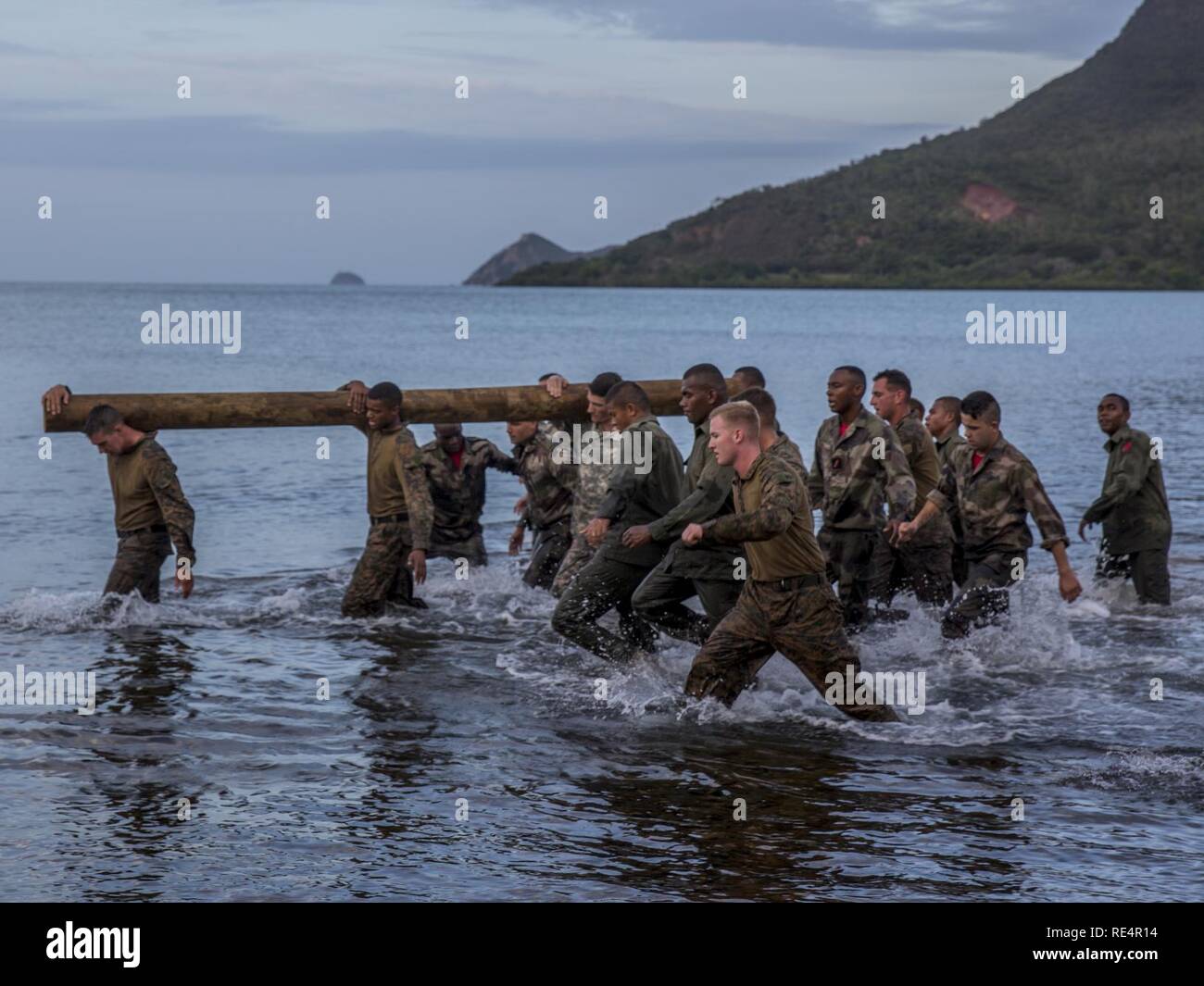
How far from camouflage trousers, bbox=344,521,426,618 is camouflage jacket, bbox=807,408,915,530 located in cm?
341

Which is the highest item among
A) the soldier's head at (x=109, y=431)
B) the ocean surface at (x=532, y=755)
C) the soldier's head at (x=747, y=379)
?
the soldier's head at (x=747, y=379)

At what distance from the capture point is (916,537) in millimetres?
12672

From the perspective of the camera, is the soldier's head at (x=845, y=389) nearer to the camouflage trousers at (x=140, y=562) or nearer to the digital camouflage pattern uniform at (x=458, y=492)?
the digital camouflage pattern uniform at (x=458, y=492)

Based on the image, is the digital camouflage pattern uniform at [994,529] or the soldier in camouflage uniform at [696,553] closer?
the soldier in camouflage uniform at [696,553]

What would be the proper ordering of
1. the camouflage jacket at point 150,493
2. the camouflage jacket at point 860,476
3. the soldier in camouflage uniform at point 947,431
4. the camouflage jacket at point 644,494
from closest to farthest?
the camouflage jacket at point 644,494, the camouflage jacket at point 860,476, the camouflage jacket at point 150,493, the soldier in camouflage uniform at point 947,431

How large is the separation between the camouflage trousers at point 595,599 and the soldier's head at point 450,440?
3.81 metres

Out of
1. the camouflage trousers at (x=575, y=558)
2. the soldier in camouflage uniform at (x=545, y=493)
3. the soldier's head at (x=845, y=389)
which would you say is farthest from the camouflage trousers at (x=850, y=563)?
the soldier in camouflage uniform at (x=545, y=493)

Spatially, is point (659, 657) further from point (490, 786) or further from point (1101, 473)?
point (1101, 473)

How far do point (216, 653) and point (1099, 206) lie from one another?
141 metres

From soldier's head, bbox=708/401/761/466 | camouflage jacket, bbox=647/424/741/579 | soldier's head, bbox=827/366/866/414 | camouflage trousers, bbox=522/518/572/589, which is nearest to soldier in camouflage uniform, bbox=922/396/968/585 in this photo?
soldier's head, bbox=827/366/866/414

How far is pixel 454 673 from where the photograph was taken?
37.9ft

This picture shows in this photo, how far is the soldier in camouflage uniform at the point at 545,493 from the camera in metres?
13.6

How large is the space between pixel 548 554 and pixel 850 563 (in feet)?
10.9
